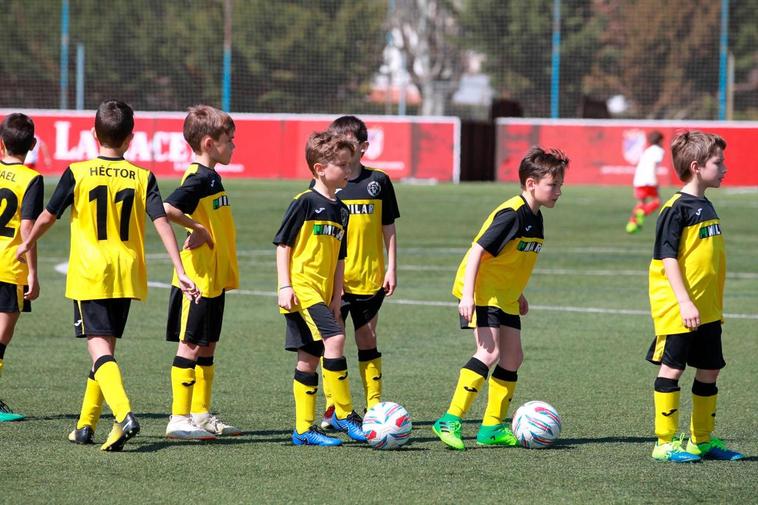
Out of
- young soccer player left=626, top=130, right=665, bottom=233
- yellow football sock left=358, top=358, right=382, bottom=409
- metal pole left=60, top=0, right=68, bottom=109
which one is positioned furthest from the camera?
metal pole left=60, top=0, right=68, bottom=109

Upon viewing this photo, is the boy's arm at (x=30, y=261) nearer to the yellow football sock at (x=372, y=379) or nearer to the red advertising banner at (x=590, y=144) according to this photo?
the yellow football sock at (x=372, y=379)

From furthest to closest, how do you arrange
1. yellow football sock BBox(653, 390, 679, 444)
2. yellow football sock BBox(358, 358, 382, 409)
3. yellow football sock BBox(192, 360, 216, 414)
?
yellow football sock BBox(358, 358, 382, 409), yellow football sock BBox(192, 360, 216, 414), yellow football sock BBox(653, 390, 679, 444)

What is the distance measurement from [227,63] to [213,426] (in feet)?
119

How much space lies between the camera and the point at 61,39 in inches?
1836

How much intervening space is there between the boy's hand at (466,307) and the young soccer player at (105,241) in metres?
1.44

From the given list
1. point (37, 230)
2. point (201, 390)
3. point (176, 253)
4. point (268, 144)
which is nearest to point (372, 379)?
point (201, 390)

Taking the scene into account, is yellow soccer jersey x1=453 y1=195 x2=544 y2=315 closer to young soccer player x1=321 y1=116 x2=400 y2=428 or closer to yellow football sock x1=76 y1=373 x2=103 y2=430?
young soccer player x1=321 y1=116 x2=400 y2=428

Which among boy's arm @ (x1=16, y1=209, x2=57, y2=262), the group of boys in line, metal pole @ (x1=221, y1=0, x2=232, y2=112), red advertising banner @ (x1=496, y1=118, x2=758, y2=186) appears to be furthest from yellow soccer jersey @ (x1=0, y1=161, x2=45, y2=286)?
metal pole @ (x1=221, y1=0, x2=232, y2=112)

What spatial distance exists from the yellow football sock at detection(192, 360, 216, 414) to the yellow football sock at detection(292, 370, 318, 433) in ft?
2.07

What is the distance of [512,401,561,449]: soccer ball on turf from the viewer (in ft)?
22.3

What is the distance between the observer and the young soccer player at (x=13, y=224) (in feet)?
24.5

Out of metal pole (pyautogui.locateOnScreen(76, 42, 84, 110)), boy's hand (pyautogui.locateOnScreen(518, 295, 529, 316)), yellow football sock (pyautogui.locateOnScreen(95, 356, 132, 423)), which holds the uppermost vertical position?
metal pole (pyautogui.locateOnScreen(76, 42, 84, 110))

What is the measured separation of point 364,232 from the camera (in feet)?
25.0

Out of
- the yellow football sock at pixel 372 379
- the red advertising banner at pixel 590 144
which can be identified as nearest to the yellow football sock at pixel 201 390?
the yellow football sock at pixel 372 379
